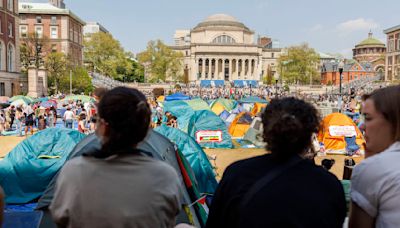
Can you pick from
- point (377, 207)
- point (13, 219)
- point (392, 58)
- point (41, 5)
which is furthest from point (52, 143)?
point (392, 58)

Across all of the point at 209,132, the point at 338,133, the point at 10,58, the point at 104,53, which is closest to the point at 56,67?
the point at 10,58

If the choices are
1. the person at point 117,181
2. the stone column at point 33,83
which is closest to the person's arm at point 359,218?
the person at point 117,181

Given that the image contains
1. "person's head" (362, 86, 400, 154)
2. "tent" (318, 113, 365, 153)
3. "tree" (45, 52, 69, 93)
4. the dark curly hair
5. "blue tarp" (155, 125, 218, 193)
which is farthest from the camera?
"tree" (45, 52, 69, 93)

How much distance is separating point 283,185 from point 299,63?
7985cm

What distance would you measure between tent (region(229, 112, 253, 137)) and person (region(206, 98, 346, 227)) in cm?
1588

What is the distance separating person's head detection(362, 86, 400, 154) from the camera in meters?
2.24

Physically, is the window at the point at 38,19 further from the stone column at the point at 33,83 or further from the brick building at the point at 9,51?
the stone column at the point at 33,83

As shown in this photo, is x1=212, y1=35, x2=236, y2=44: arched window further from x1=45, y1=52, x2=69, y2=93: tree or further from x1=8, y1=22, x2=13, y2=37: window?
x1=8, y1=22, x2=13, y2=37: window

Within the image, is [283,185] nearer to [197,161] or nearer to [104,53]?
[197,161]

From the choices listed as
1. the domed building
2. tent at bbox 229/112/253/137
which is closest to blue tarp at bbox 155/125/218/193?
tent at bbox 229/112/253/137

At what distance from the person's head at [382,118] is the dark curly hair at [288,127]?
1.24ft

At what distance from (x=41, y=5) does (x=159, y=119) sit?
56.1 metres

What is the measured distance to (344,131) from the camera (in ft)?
49.3

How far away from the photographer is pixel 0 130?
1981 centimetres
